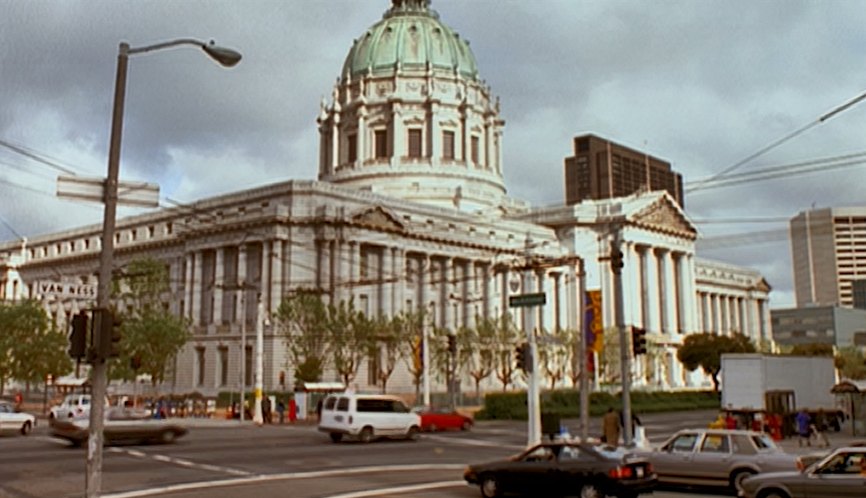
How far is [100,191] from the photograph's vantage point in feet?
48.4

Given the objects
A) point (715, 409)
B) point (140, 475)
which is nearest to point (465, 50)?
point (715, 409)

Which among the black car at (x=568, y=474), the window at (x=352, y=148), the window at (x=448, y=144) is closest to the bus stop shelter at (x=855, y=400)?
the black car at (x=568, y=474)

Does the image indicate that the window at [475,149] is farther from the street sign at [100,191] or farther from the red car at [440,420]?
the street sign at [100,191]

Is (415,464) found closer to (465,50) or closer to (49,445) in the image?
(49,445)

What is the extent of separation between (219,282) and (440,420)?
4099 cm

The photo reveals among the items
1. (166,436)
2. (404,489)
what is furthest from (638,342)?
(166,436)

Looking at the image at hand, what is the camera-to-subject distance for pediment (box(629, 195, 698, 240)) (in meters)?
108

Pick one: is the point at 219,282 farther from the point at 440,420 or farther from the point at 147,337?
the point at 440,420

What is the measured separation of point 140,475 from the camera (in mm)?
23562

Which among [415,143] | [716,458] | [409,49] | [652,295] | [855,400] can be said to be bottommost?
[716,458]

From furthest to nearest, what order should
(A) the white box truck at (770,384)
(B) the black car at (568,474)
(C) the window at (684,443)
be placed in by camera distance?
(A) the white box truck at (770,384) < (C) the window at (684,443) < (B) the black car at (568,474)

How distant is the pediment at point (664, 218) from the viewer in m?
108

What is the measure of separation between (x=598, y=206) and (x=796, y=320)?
368ft

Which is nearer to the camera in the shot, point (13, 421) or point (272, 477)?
point (272, 477)
